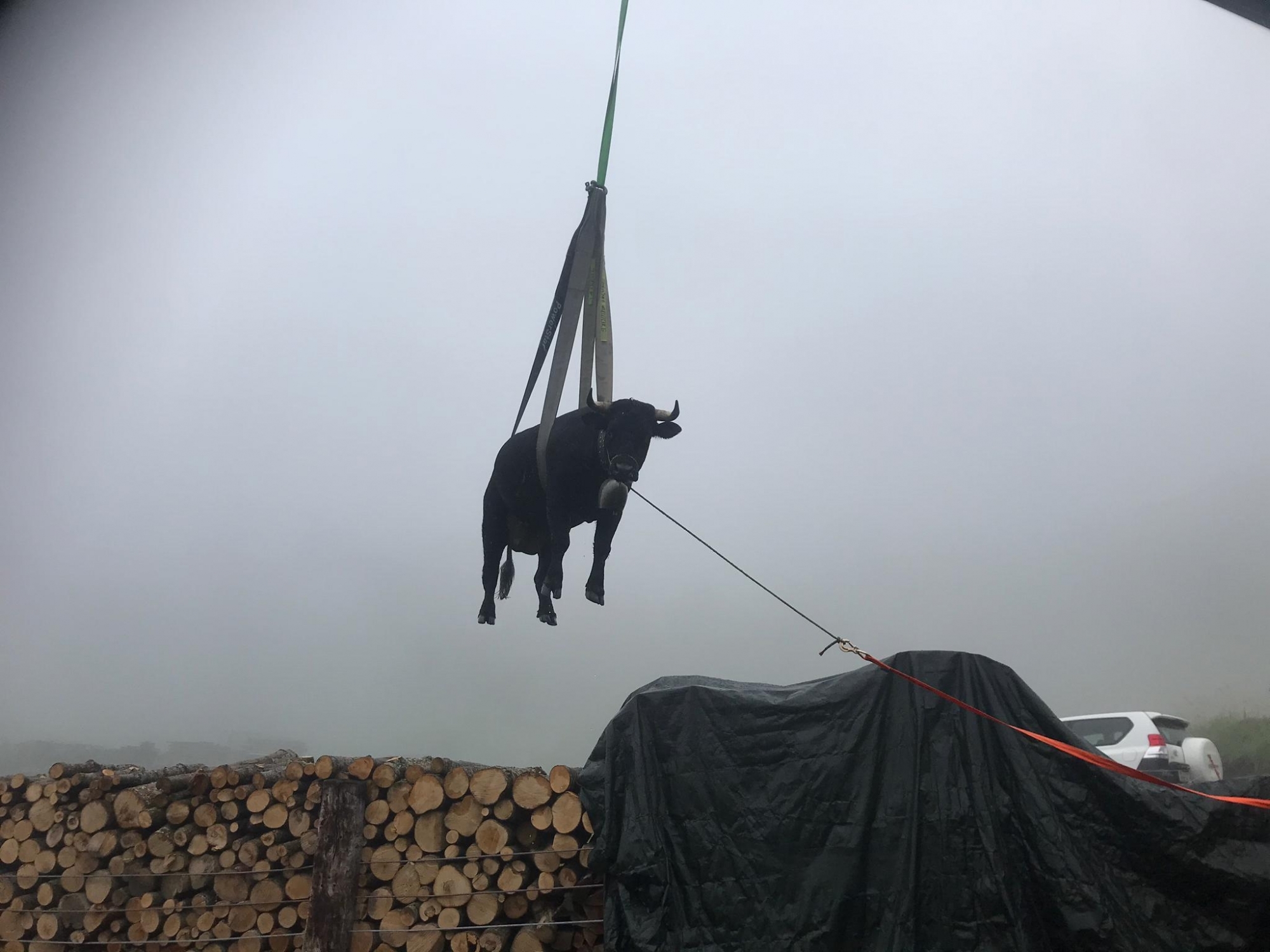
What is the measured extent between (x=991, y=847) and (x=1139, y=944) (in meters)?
0.53

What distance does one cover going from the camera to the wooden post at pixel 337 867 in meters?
3.23

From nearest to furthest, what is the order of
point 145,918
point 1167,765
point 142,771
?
point 145,918, point 142,771, point 1167,765

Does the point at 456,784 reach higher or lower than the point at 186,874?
higher

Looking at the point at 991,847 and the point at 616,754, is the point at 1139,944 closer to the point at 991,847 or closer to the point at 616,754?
the point at 991,847

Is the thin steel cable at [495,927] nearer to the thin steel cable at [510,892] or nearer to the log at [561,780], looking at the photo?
the thin steel cable at [510,892]

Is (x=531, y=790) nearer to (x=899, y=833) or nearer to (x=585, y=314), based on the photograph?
(x=899, y=833)

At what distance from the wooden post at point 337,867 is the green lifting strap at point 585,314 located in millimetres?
1584

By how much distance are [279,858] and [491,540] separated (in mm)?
1769

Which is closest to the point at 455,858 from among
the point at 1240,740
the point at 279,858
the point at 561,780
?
the point at 561,780

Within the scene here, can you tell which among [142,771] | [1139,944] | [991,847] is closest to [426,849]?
[142,771]

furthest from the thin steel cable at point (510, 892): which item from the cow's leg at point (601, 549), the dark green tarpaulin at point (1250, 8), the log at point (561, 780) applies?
the dark green tarpaulin at point (1250, 8)

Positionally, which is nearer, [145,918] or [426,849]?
[426,849]

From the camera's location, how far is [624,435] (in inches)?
147

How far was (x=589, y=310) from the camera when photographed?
3.77 meters
